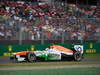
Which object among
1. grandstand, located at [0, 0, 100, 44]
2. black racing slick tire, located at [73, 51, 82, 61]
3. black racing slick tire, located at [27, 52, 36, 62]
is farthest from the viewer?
black racing slick tire, located at [73, 51, 82, 61]

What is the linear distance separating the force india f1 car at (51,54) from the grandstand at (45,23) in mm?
1184

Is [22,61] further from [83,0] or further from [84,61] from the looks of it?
[83,0]

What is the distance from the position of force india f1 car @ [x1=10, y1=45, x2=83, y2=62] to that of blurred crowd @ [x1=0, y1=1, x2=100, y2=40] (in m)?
1.26

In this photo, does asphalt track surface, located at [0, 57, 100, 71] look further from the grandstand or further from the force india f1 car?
the grandstand

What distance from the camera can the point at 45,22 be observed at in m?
18.6

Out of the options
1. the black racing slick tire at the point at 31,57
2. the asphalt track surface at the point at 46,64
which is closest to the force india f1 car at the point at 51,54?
the black racing slick tire at the point at 31,57

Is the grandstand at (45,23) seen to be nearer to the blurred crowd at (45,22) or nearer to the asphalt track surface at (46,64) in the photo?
the blurred crowd at (45,22)

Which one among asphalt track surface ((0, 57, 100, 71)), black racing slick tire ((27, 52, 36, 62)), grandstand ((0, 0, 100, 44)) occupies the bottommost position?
asphalt track surface ((0, 57, 100, 71))

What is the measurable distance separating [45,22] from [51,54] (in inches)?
110

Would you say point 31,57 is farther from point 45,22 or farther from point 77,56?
point 45,22

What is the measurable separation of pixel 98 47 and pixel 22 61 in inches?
224

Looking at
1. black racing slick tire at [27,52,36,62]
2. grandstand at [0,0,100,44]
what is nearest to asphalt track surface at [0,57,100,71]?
black racing slick tire at [27,52,36,62]

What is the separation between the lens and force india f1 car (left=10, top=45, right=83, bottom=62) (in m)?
16.0

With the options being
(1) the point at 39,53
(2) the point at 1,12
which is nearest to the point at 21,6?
(2) the point at 1,12
